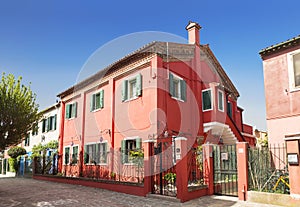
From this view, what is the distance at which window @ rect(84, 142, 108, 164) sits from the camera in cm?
1496

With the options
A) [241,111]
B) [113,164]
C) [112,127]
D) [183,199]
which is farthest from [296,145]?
[241,111]

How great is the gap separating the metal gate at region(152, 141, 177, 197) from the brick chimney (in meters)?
8.38

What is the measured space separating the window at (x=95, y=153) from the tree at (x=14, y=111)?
14.1 ft

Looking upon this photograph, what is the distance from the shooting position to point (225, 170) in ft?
32.1

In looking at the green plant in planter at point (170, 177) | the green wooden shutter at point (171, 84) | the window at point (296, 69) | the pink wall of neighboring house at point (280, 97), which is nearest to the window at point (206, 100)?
the green wooden shutter at point (171, 84)

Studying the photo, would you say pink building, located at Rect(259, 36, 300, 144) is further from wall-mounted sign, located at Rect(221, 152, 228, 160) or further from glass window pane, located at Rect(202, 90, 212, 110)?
glass window pane, located at Rect(202, 90, 212, 110)

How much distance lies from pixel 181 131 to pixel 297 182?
23.8 feet

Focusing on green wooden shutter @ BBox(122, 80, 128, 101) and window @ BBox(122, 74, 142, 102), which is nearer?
window @ BBox(122, 74, 142, 102)

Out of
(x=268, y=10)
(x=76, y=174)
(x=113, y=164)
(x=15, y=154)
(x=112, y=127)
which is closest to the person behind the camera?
(x=268, y=10)

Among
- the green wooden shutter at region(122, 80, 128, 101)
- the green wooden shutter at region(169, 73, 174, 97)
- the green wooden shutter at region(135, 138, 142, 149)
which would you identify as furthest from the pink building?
the green wooden shutter at region(122, 80, 128, 101)

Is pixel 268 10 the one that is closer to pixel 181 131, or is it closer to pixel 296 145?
pixel 296 145

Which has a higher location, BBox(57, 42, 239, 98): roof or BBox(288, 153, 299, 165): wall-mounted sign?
BBox(57, 42, 239, 98): roof

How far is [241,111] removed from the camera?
2333cm

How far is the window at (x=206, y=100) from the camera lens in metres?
15.4
